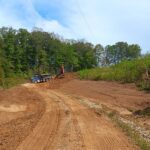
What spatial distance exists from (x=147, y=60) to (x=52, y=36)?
276 ft

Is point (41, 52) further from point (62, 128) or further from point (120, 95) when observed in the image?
point (62, 128)

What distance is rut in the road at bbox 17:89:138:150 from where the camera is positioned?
486 inches

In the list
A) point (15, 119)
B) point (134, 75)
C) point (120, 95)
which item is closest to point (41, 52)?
point (134, 75)

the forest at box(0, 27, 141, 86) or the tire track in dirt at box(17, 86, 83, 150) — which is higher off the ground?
the forest at box(0, 27, 141, 86)

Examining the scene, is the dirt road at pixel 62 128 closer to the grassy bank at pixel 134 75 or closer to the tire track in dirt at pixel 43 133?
the tire track in dirt at pixel 43 133

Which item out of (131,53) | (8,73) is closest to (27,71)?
(8,73)

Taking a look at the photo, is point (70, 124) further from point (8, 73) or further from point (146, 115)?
point (8, 73)

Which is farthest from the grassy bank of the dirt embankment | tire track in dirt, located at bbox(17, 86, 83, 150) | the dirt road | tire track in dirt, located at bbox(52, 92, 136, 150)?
tire track in dirt, located at bbox(17, 86, 83, 150)

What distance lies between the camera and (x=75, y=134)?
14.3m

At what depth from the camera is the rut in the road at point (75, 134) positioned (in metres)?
12.4

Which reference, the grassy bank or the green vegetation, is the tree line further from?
the grassy bank

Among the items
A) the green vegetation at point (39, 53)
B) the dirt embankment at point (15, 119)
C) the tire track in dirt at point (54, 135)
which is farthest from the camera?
the green vegetation at point (39, 53)

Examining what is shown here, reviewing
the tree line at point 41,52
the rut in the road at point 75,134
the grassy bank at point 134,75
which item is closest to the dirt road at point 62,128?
the rut in the road at point 75,134

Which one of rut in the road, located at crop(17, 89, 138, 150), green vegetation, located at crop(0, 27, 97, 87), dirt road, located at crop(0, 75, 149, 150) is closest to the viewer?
rut in the road, located at crop(17, 89, 138, 150)
